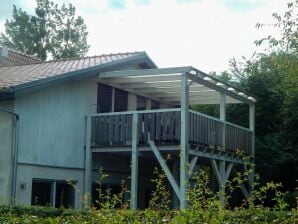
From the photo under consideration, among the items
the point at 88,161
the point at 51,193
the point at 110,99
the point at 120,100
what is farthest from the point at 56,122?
the point at 120,100

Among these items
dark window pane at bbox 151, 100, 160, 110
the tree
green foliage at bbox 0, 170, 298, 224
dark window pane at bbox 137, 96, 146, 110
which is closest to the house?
dark window pane at bbox 137, 96, 146, 110

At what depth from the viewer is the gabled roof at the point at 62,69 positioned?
16744 mm

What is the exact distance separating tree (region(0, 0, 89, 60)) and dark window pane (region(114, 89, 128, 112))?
31.3 meters

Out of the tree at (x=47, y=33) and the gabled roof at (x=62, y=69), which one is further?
the tree at (x=47, y=33)

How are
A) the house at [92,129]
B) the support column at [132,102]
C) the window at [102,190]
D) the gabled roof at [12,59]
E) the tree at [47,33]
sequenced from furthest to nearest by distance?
the tree at [47,33], the gabled roof at [12,59], the support column at [132,102], the window at [102,190], the house at [92,129]

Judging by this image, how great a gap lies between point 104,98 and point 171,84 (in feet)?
7.25

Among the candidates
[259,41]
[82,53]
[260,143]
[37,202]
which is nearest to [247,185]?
[260,143]

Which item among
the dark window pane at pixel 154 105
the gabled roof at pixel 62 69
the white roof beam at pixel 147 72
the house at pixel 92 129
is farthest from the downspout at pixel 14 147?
the dark window pane at pixel 154 105

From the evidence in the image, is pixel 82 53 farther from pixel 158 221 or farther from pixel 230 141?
pixel 158 221

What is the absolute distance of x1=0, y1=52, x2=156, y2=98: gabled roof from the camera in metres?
16.7

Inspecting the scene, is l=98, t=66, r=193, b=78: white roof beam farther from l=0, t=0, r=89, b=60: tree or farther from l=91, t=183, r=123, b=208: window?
l=0, t=0, r=89, b=60: tree

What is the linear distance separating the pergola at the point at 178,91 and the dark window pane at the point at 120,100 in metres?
0.20

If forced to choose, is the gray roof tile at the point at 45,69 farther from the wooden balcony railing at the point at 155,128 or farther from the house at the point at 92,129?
the wooden balcony railing at the point at 155,128

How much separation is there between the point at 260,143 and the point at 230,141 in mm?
4631
